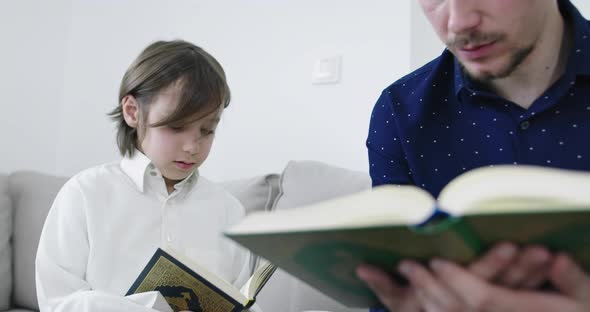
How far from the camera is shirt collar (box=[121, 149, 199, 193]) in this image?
4.46 ft

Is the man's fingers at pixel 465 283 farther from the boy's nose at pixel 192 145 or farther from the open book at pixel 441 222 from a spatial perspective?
the boy's nose at pixel 192 145

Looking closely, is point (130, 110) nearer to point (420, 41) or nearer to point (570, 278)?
point (420, 41)

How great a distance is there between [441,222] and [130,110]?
3.77ft

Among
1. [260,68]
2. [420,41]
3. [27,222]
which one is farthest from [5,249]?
[420,41]

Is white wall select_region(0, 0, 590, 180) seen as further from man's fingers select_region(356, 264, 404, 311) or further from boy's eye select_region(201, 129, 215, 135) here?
man's fingers select_region(356, 264, 404, 311)

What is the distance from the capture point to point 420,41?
1.75 metres

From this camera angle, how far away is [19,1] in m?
2.38

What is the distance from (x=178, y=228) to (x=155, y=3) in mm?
1289

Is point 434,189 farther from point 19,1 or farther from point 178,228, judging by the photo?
point 19,1

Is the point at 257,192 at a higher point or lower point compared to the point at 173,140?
lower

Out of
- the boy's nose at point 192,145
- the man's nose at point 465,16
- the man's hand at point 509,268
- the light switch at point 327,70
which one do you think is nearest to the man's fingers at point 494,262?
the man's hand at point 509,268

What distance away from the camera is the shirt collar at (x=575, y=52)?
83 centimetres

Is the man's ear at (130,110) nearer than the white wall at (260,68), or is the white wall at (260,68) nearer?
the man's ear at (130,110)

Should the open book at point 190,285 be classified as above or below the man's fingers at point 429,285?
below
